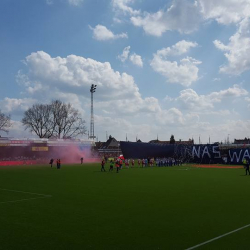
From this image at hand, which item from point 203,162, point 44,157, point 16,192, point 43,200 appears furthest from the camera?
point 44,157

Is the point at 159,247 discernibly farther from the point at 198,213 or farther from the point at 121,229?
the point at 198,213

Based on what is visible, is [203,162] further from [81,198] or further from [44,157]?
[81,198]

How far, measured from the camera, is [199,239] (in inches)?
304

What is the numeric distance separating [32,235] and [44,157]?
60005 mm

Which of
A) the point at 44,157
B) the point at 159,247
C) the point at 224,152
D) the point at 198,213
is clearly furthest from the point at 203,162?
the point at 159,247

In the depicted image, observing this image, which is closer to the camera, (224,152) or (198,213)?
(198,213)

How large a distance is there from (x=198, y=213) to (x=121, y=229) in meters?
3.42

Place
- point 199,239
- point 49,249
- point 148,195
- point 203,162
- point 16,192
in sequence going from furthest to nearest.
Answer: point 203,162 < point 16,192 < point 148,195 < point 199,239 < point 49,249

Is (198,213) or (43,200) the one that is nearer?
(198,213)

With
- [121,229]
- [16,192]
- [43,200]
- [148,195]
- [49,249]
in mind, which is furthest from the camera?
[16,192]

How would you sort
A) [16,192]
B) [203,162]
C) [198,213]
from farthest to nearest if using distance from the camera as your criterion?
[203,162], [16,192], [198,213]

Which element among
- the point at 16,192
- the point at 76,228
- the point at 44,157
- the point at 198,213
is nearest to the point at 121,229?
the point at 76,228

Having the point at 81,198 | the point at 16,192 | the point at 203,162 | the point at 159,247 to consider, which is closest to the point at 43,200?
the point at 81,198

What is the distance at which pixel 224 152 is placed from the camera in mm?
55281
